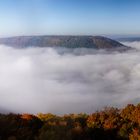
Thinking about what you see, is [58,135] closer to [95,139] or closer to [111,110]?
[95,139]

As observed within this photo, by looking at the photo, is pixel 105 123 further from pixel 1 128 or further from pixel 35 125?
pixel 1 128

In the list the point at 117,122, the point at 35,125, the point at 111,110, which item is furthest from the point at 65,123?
the point at 111,110

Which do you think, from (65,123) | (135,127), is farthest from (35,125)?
(135,127)

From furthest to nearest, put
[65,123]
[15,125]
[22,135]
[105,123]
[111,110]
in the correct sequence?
[111,110] < [105,123] < [65,123] < [15,125] < [22,135]

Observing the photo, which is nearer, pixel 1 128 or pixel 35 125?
pixel 1 128

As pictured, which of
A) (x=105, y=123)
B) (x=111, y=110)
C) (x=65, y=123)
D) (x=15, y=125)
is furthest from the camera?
(x=111, y=110)

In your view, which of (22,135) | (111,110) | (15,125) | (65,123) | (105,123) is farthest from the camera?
(111,110)
